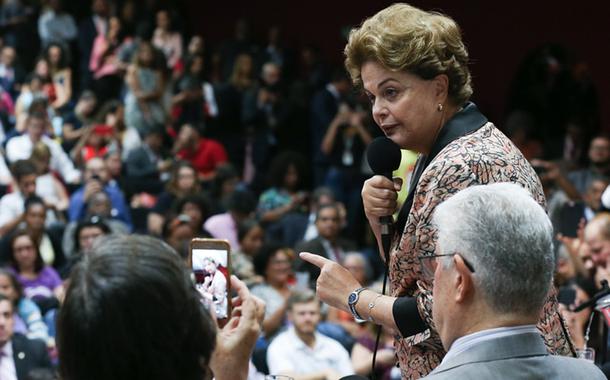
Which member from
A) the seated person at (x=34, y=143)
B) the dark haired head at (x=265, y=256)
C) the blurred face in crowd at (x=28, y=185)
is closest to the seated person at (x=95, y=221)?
the blurred face in crowd at (x=28, y=185)

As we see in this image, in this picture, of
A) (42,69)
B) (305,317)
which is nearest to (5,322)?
(305,317)

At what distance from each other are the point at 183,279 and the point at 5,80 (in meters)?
11.2

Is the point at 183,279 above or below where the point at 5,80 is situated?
above

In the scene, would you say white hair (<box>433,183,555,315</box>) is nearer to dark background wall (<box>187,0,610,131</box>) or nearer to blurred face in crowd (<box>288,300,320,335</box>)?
blurred face in crowd (<box>288,300,320,335</box>)

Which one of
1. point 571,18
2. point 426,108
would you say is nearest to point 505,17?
point 571,18

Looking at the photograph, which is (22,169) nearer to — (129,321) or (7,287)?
(7,287)

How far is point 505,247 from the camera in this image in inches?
82.2

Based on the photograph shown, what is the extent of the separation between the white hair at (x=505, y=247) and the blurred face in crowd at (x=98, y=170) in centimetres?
798

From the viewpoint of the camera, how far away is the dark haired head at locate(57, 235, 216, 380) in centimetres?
181

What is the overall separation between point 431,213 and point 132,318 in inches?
39.2

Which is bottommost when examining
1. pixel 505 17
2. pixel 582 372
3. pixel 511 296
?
pixel 505 17

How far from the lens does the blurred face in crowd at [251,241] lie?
880 centimetres

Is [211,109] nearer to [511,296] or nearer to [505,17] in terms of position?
[505,17]

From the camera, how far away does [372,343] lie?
23.6 feet
